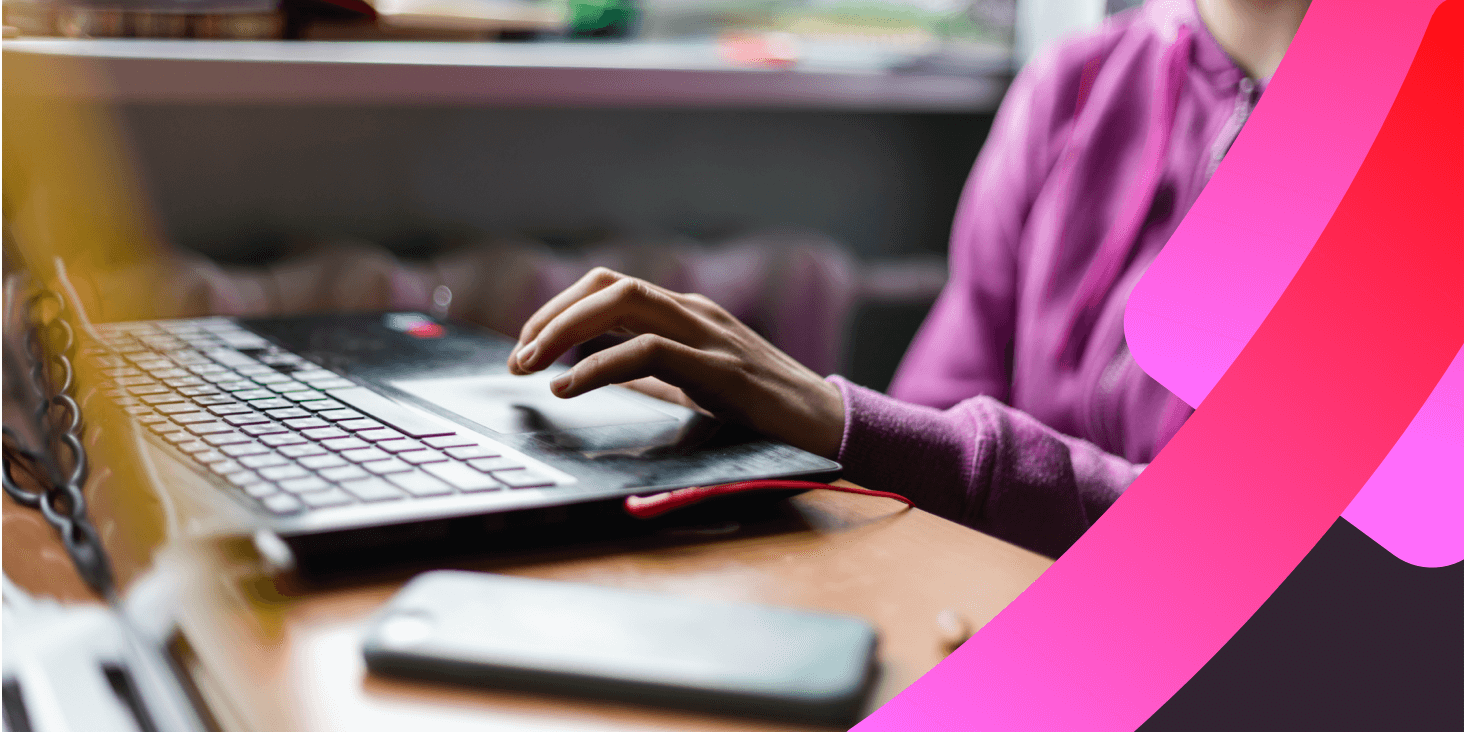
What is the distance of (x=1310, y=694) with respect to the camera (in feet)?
1.05

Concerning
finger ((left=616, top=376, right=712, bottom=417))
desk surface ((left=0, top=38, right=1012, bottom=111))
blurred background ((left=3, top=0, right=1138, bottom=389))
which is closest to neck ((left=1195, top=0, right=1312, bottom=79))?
finger ((left=616, top=376, right=712, bottom=417))

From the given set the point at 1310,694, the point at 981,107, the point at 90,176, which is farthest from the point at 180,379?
the point at 981,107

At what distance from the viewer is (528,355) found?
1.39 ft

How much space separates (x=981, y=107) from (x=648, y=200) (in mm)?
452


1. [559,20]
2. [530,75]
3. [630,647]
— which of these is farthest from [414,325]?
[559,20]

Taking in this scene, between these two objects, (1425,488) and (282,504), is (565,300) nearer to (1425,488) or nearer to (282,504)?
(282,504)

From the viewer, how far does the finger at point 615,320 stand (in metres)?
0.42

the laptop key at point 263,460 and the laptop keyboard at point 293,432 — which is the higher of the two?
the laptop key at point 263,460

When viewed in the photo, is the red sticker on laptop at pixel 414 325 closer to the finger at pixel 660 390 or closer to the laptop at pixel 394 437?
the laptop at pixel 394 437

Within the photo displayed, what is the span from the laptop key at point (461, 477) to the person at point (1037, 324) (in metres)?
0.08

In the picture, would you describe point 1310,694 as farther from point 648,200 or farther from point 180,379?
point 648,200

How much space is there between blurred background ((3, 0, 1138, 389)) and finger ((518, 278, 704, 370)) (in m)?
0.48

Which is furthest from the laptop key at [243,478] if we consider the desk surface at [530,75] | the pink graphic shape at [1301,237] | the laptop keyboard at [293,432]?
the desk surface at [530,75]

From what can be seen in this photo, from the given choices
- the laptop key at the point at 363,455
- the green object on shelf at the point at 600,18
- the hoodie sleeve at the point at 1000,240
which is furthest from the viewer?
the green object on shelf at the point at 600,18
